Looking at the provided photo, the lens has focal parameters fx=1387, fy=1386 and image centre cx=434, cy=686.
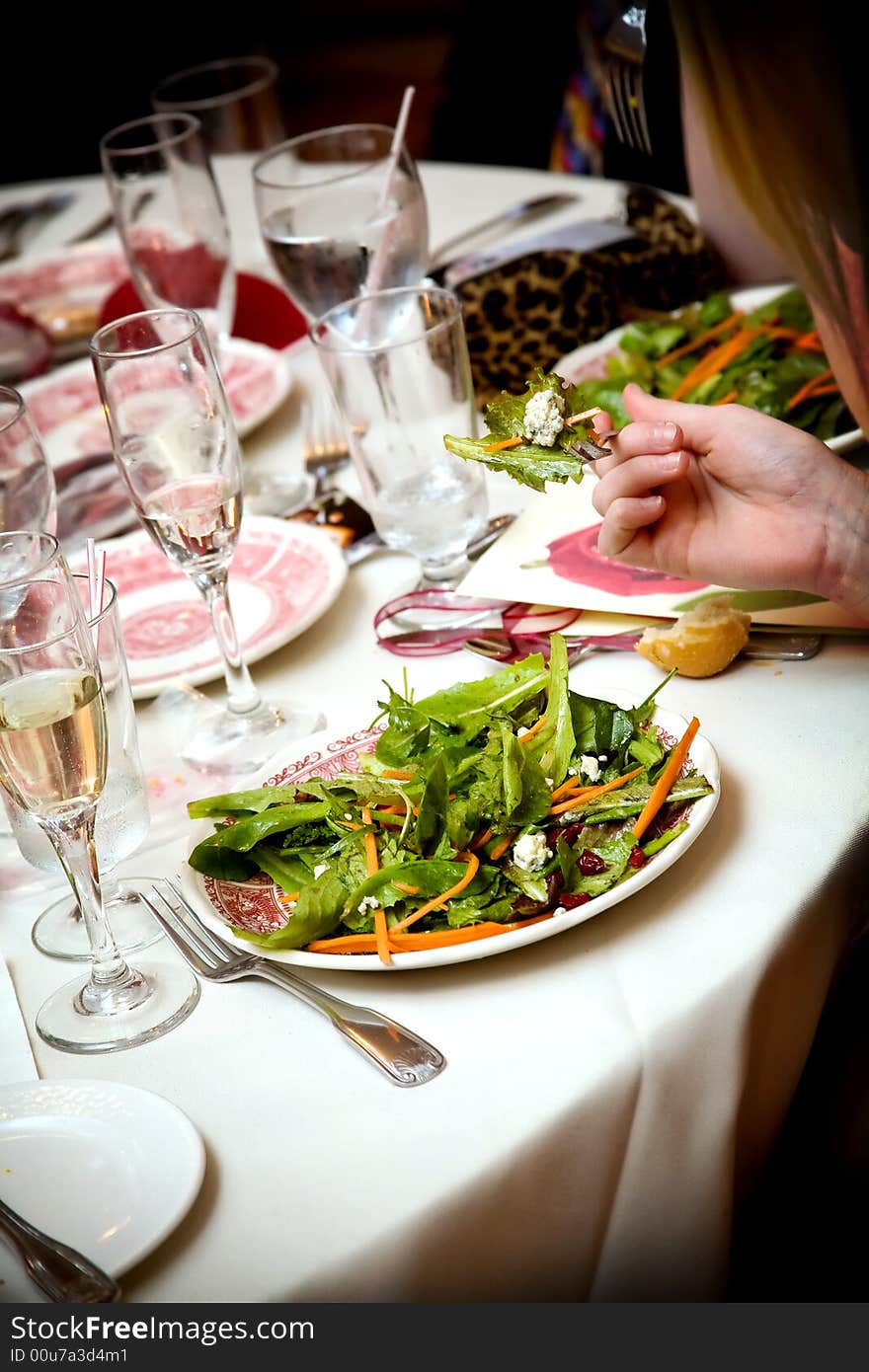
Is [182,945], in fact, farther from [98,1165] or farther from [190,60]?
[190,60]

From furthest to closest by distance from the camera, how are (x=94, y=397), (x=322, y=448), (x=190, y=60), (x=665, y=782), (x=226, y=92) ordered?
(x=190, y=60) < (x=226, y=92) < (x=94, y=397) < (x=322, y=448) < (x=665, y=782)

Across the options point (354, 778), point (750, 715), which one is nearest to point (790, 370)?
point (750, 715)

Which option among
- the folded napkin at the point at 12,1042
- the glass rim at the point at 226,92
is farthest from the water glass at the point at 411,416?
the glass rim at the point at 226,92

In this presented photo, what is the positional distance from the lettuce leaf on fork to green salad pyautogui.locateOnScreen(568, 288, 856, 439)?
435 mm

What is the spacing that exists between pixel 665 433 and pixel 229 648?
1.51 ft

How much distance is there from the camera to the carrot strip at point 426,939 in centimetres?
96

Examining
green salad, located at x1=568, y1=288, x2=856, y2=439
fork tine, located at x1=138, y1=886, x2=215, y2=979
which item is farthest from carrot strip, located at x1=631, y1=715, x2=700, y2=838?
green salad, located at x1=568, y1=288, x2=856, y2=439

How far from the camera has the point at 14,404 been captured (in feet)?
4.57

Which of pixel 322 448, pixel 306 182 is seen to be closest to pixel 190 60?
pixel 306 182

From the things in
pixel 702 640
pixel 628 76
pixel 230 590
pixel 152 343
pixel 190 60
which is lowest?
pixel 190 60

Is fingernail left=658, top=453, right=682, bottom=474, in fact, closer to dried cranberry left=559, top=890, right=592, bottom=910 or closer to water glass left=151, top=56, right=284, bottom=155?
dried cranberry left=559, top=890, right=592, bottom=910

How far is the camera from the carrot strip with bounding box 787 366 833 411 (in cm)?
156

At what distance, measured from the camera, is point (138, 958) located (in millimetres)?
1080

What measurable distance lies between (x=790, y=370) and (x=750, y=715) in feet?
1.95
